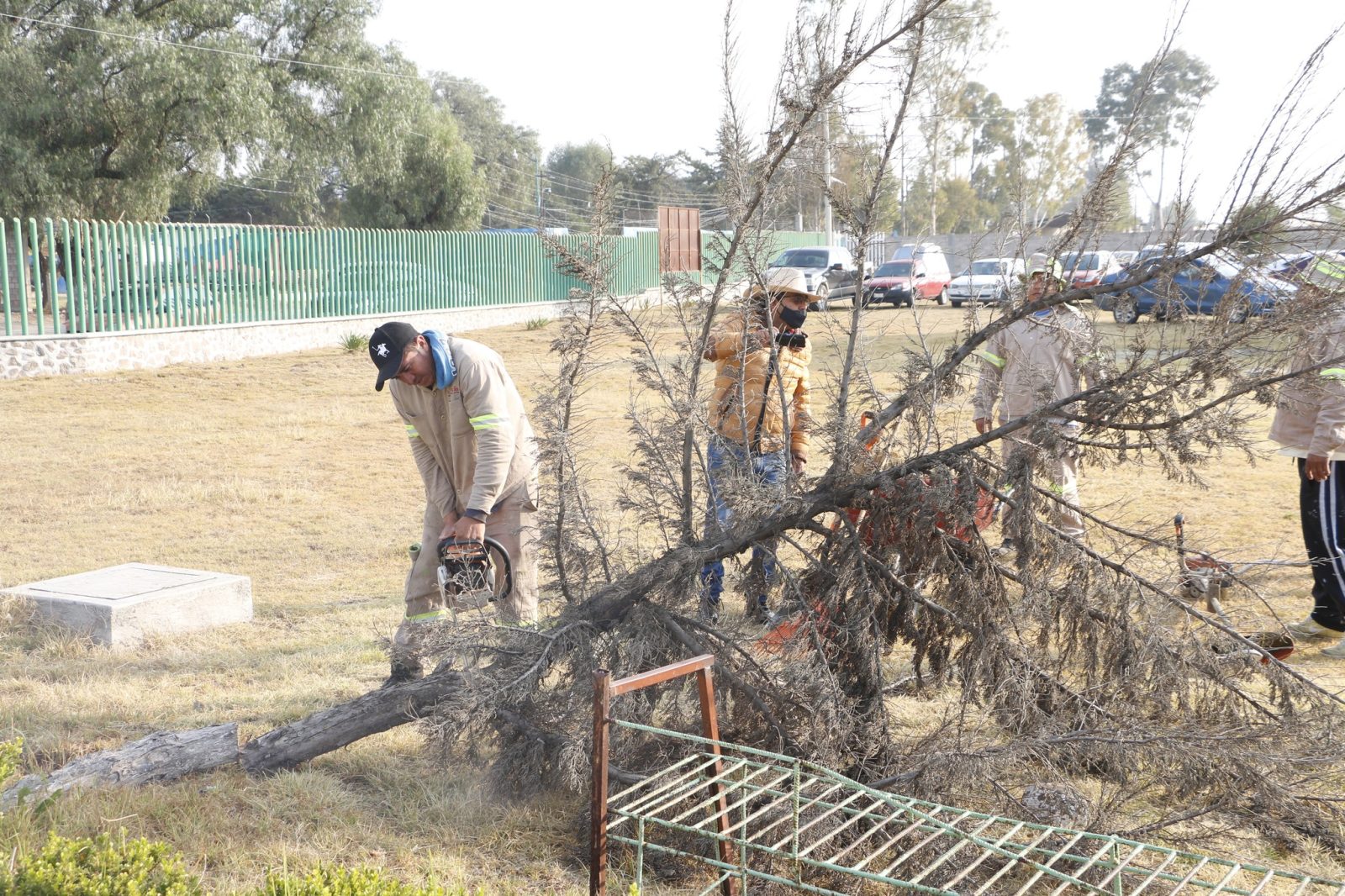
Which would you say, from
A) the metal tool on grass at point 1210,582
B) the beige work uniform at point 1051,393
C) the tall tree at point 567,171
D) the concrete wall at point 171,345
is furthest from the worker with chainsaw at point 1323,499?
the tall tree at point 567,171

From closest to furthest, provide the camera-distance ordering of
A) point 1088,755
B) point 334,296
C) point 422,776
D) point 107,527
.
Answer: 1. point 1088,755
2. point 422,776
3. point 107,527
4. point 334,296

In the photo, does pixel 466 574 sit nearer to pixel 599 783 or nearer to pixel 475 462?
pixel 475 462

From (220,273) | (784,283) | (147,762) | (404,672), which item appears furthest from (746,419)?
(220,273)

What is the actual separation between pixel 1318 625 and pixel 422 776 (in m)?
4.39

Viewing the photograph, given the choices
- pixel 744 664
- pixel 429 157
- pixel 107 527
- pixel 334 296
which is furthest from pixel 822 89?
pixel 429 157

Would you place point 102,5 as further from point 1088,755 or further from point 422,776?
point 1088,755

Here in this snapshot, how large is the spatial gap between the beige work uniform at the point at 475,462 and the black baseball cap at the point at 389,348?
28 cm

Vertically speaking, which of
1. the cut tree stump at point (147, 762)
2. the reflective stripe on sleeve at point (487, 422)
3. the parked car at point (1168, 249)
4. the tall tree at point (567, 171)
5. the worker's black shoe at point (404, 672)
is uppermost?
the tall tree at point (567, 171)

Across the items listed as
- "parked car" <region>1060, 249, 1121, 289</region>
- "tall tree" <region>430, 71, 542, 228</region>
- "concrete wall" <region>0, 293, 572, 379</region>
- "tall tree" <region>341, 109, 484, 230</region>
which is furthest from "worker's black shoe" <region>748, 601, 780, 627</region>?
"tall tree" <region>430, 71, 542, 228</region>

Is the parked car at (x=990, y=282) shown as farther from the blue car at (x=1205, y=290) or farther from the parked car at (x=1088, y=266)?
the blue car at (x=1205, y=290)

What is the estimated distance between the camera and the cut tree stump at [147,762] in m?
3.81

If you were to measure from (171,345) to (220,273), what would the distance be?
5.27ft

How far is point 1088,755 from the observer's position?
3.57 meters

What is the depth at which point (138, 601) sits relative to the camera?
228 inches
